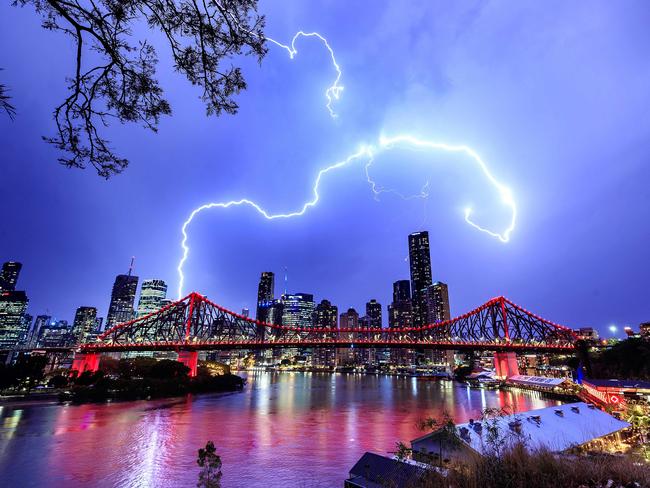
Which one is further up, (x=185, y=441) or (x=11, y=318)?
(x=11, y=318)

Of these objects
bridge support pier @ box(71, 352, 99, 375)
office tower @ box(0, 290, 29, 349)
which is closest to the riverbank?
bridge support pier @ box(71, 352, 99, 375)

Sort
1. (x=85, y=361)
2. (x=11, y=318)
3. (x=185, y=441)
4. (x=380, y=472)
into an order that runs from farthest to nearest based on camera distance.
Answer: (x=11, y=318) → (x=85, y=361) → (x=185, y=441) → (x=380, y=472)

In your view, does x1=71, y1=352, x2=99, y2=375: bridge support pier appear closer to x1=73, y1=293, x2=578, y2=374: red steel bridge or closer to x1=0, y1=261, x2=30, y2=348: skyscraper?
x1=73, y1=293, x2=578, y2=374: red steel bridge

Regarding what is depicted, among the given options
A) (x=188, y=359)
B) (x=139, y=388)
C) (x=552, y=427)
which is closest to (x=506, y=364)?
(x=552, y=427)

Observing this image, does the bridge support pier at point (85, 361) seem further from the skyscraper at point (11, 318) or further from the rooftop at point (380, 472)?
the skyscraper at point (11, 318)

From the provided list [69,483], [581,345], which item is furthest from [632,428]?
[581,345]

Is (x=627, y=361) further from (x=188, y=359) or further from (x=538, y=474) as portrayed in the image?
(x=188, y=359)

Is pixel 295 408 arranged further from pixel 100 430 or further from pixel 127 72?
pixel 127 72

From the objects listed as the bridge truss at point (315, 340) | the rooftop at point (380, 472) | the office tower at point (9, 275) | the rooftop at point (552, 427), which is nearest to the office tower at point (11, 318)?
the office tower at point (9, 275)
